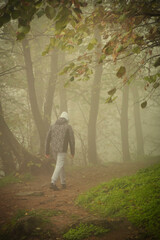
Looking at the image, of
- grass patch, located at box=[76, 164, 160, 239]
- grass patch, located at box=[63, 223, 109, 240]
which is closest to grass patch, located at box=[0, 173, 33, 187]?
grass patch, located at box=[76, 164, 160, 239]

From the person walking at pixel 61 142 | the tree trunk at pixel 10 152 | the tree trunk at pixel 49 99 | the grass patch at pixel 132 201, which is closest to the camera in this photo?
the grass patch at pixel 132 201

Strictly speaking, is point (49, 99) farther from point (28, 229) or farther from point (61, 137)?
point (28, 229)

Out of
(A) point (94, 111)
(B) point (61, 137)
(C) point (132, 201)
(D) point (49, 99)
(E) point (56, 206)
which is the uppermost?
(D) point (49, 99)

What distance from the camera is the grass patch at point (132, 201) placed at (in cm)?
293

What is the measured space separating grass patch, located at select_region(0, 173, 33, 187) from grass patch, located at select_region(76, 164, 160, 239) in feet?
12.1

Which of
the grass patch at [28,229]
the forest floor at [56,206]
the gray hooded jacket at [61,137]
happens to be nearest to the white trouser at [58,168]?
the gray hooded jacket at [61,137]

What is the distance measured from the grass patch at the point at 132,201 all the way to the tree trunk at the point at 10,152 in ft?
14.0

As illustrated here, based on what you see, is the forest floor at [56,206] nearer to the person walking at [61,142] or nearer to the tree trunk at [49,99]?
the person walking at [61,142]

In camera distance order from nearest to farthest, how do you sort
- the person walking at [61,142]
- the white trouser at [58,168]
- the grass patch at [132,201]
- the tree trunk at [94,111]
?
the grass patch at [132,201] → the white trouser at [58,168] → the person walking at [61,142] → the tree trunk at [94,111]

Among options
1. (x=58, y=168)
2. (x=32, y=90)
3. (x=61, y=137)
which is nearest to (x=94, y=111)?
(x=32, y=90)

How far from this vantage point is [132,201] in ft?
12.3

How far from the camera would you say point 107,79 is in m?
14.4

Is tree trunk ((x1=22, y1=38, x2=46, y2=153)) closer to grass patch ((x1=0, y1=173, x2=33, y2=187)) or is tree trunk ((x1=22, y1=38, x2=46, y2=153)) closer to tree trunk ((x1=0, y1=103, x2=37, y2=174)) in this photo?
tree trunk ((x1=0, y1=103, x2=37, y2=174))

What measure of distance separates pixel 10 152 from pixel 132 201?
6.68 meters
